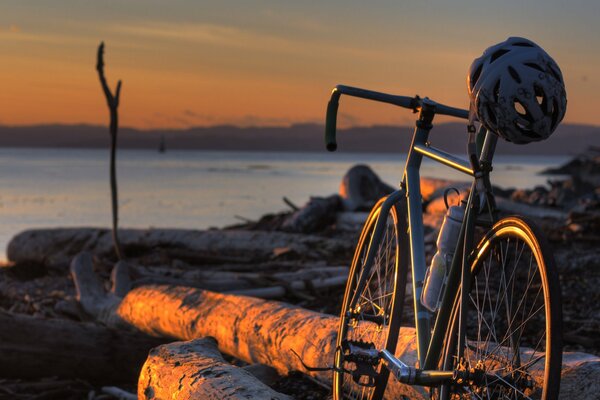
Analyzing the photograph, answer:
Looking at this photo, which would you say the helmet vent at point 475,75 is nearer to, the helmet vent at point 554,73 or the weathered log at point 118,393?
the helmet vent at point 554,73

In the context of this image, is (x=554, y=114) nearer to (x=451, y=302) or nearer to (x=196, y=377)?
(x=451, y=302)

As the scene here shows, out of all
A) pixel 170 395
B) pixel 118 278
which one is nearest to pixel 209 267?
pixel 118 278

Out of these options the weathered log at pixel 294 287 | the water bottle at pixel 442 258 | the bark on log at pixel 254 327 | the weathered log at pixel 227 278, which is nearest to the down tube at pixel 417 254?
the water bottle at pixel 442 258

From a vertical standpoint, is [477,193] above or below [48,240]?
above

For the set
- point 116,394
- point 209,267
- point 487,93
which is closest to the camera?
point 487,93

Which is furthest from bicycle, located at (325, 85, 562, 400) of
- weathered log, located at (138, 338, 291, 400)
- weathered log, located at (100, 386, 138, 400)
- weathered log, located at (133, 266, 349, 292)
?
weathered log, located at (133, 266, 349, 292)

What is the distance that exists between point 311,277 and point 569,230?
4468mm

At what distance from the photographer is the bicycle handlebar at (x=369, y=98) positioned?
161 inches

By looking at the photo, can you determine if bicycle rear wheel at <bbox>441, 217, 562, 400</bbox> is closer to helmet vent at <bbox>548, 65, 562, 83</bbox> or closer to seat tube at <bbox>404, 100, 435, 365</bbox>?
seat tube at <bbox>404, 100, 435, 365</bbox>

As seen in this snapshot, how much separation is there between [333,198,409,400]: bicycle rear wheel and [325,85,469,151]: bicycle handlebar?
63 cm

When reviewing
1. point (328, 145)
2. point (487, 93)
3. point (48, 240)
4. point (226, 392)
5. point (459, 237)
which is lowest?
point (48, 240)

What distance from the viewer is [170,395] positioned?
15.6 feet

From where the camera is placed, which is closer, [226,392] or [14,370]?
[226,392]

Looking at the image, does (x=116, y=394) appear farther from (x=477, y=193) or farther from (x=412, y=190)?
(x=477, y=193)
